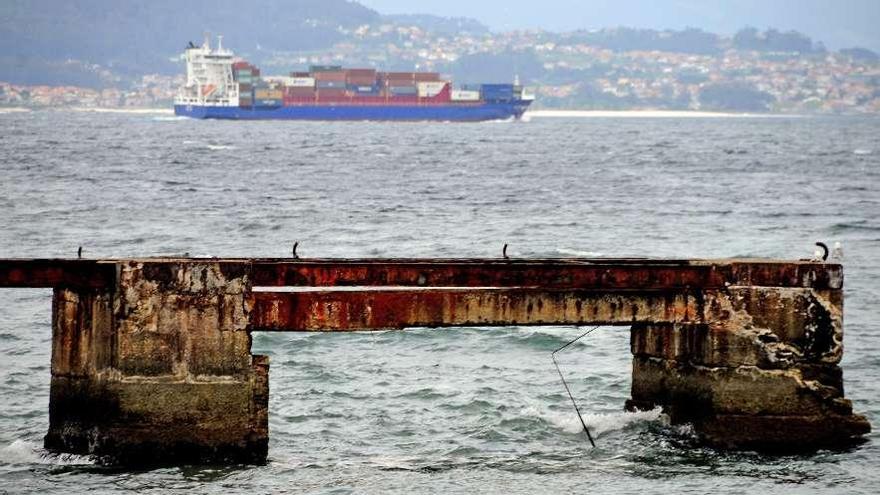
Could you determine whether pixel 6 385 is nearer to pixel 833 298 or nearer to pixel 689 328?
pixel 689 328

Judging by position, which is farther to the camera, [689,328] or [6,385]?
[6,385]

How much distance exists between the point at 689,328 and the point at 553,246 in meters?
24.0

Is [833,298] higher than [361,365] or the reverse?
higher

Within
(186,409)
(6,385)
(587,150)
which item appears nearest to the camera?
(186,409)

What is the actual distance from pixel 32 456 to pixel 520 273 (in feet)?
16.4

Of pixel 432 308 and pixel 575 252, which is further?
pixel 575 252

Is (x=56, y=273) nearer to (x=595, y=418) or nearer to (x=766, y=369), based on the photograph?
(x=595, y=418)

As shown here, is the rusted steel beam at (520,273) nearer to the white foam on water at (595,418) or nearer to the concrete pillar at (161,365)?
the concrete pillar at (161,365)

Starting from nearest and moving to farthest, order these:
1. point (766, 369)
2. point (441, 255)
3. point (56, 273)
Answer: point (56, 273), point (766, 369), point (441, 255)

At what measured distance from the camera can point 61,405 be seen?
14.1 metres

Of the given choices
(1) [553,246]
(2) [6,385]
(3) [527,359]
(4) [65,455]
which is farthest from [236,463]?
(1) [553,246]

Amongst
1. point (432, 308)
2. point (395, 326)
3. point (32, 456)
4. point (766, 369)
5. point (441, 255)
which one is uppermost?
point (432, 308)

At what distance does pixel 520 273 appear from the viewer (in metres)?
14.6

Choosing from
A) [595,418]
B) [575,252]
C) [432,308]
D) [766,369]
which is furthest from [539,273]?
[575,252]
